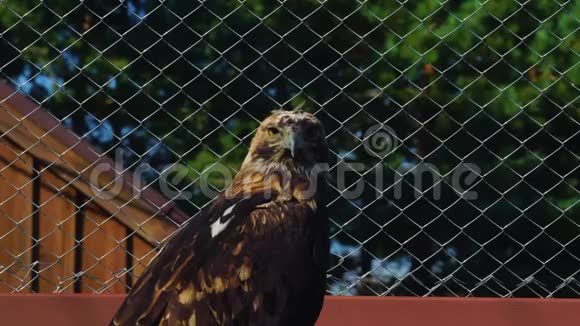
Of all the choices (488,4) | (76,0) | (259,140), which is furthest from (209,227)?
(76,0)

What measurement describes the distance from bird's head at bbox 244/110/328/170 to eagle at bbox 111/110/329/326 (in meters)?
0.23

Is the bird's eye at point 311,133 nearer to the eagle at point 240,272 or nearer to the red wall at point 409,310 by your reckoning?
the eagle at point 240,272

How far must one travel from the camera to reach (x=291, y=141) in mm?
3270

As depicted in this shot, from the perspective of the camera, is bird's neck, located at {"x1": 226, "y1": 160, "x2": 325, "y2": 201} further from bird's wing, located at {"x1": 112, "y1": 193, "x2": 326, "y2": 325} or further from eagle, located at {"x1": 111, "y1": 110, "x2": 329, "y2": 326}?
bird's wing, located at {"x1": 112, "y1": 193, "x2": 326, "y2": 325}

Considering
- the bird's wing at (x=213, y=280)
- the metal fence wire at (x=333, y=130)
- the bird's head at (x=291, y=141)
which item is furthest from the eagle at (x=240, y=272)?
the metal fence wire at (x=333, y=130)

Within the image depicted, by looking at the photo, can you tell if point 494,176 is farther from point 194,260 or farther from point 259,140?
point 194,260

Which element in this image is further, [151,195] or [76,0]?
[76,0]

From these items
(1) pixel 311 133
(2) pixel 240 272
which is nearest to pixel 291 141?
(1) pixel 311 133

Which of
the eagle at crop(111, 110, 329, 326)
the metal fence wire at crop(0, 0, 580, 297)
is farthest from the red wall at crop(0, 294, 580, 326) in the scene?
the eagle at crop(111, 110, 329, 326)

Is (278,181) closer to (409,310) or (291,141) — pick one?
(291,141)

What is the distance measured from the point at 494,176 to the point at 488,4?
2.31ft

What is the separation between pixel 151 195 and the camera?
363cm

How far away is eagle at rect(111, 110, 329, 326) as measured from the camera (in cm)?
288

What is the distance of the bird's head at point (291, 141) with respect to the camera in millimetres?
3264
